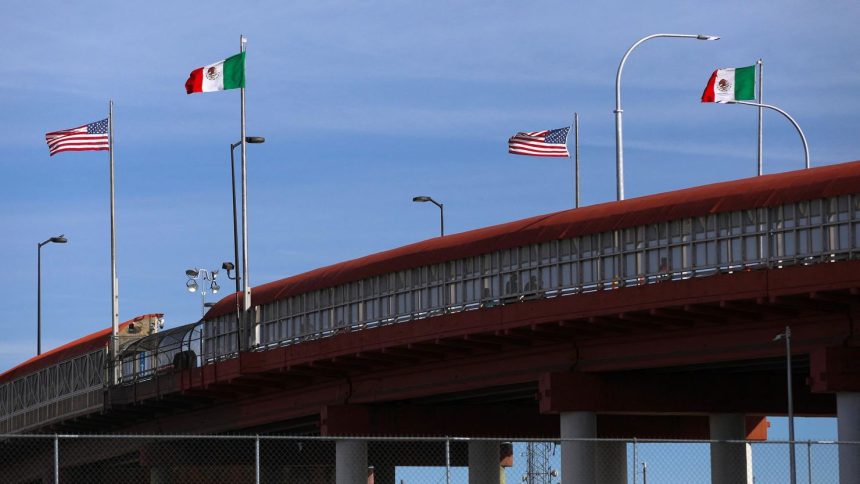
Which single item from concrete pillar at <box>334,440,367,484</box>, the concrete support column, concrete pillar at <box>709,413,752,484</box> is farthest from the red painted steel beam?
the concrete support column

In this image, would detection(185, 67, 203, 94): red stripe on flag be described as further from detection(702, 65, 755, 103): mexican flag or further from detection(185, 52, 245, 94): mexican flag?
detection(702, 65, 755, 103): mexican flag

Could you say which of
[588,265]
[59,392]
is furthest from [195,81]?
[588,265]

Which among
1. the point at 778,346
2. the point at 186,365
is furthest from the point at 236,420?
the point at 778,346

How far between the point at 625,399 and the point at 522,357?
3663 millimetres

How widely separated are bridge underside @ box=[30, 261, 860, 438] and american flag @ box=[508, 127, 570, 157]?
1008cm

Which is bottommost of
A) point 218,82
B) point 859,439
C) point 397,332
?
point 859,439

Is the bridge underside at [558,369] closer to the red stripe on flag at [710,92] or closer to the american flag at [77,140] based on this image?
the american flag at [77,140]

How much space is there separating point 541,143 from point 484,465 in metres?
14.0

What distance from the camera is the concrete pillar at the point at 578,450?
51312mm

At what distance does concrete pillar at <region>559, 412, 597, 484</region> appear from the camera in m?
51.3

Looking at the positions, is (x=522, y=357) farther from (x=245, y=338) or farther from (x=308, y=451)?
(x=308, y=451)

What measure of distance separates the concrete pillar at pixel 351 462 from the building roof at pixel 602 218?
18.9 feet

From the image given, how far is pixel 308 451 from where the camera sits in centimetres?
8088

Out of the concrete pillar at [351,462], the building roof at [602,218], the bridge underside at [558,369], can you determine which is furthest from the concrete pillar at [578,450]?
the concrete pillar at [351,462]
